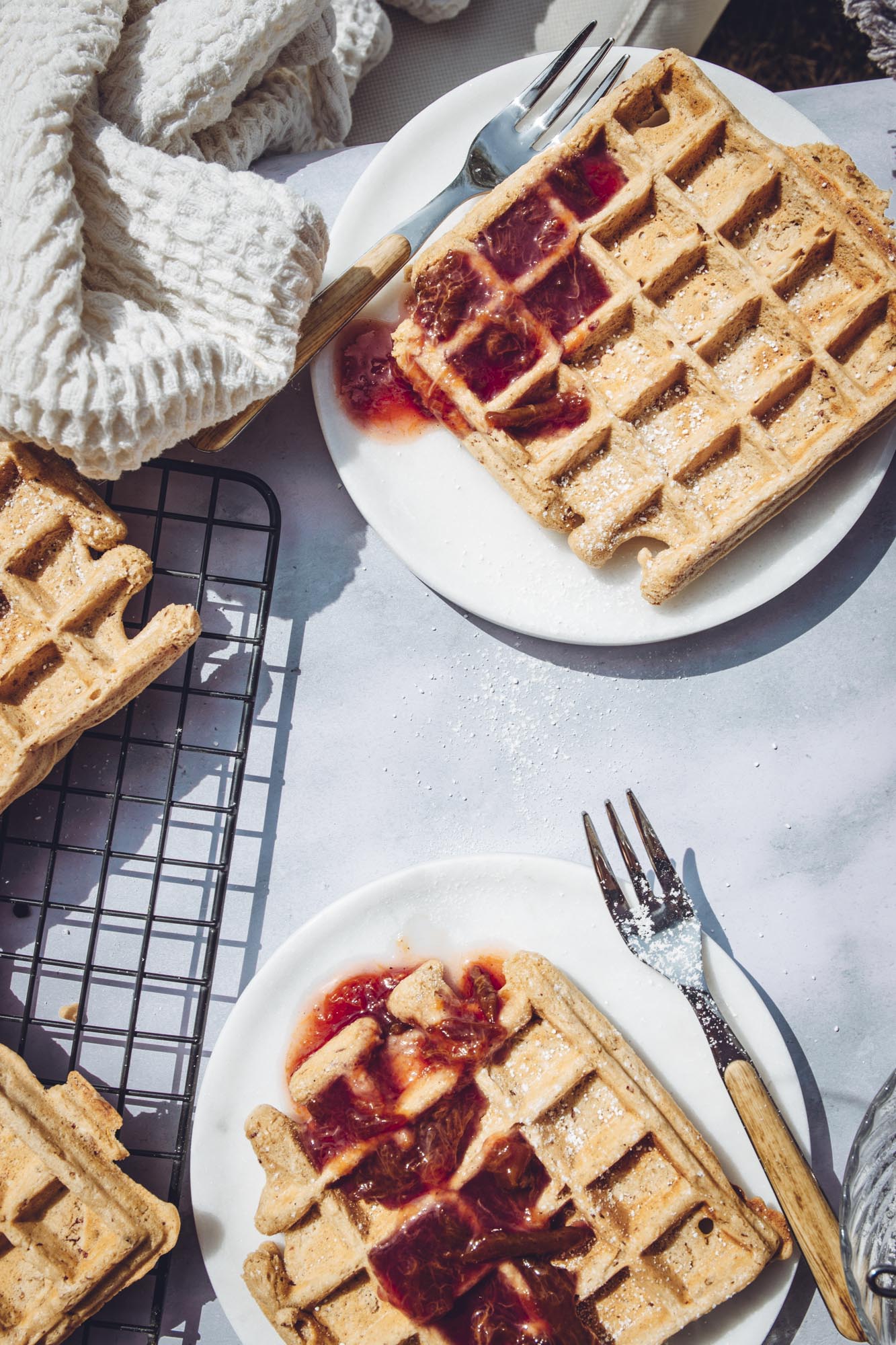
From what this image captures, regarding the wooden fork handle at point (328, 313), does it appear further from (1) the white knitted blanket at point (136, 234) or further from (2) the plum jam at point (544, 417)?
(2) the plum jam at point (544, 417)

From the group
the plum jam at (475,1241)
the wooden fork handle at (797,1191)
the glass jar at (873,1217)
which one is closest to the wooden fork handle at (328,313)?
the plum jam at (475,1241)

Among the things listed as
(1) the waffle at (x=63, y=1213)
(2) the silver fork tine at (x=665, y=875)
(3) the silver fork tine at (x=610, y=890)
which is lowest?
(1) the waffle at (x=63, y=1213)

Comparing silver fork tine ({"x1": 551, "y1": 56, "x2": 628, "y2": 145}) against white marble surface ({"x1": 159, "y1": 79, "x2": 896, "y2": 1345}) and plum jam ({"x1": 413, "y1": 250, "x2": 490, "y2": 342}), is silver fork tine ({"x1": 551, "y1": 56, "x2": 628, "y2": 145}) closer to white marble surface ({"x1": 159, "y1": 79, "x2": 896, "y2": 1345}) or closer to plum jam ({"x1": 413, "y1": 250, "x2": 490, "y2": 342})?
plum jam ({"x1": 413, "y1": 250, "x2": 490, "y2": 342})

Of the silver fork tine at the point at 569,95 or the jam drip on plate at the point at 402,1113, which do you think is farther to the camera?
the silver fork tine at the point at 569,95

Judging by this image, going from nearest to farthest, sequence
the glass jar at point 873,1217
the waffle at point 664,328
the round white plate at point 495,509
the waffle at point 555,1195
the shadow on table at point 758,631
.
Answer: the glass jar at point 873,1217 < the waffle at point 555,1195 < the waffle at point 664,328 < the round white plate at point 495,509 < the shadow on table at point 758,631

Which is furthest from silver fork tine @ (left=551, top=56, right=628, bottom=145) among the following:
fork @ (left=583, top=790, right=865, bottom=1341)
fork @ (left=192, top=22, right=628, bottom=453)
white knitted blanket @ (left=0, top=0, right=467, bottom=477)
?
fork @ (left=583, top=790, right=865, bottom=1341)

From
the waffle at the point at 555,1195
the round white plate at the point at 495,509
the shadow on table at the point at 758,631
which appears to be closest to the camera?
the waffle at the point at 555,1195

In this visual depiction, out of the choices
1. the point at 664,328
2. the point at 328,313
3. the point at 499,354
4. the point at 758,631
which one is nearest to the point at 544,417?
the point at 499,354

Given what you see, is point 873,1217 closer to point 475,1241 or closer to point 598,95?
point 475,1241
